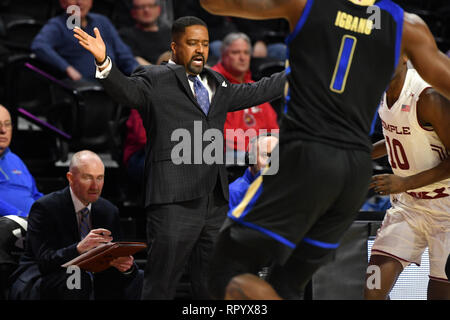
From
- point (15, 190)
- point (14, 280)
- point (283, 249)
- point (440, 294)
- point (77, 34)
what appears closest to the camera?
point (283, 249)

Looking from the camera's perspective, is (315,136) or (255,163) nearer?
(315,136)

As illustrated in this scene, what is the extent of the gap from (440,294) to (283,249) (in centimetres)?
142

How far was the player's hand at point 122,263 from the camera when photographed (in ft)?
12.3

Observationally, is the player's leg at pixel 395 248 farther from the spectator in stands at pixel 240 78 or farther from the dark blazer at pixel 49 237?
the spectator in stands at pixel 240 78

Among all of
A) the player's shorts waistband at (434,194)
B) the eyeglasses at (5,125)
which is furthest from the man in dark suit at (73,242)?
the player's shorts waistband at (434,194)

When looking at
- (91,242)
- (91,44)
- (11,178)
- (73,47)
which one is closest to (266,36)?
(73,47)

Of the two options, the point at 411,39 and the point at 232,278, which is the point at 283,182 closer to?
the point at 232,278

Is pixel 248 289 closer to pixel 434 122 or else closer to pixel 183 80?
pixel 183 80

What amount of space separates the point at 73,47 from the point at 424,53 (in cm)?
376

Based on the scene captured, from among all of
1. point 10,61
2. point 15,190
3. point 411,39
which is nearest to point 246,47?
point 10,61

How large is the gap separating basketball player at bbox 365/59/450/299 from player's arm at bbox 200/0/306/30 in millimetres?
1079

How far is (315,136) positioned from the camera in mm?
2520

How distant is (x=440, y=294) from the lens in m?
3.51

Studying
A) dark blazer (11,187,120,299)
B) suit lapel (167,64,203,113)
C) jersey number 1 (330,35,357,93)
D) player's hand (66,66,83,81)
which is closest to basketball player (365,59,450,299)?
jersey number 1 (330,35,357,93)
